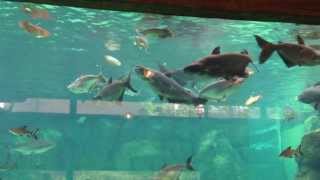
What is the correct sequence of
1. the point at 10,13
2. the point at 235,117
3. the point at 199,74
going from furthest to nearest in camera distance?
the point at 235,117, the point at 10,13, the point at 199,74

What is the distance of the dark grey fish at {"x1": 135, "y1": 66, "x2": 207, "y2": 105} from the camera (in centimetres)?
541

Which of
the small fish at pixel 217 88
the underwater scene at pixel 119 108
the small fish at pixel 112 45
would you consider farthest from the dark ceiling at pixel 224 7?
the small fish at pixel 112 45

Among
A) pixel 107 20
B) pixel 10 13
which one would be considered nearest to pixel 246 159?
pixel 107 20

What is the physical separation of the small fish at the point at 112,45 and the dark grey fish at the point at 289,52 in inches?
662

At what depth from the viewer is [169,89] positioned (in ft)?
18.0

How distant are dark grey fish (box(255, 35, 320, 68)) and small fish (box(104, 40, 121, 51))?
55.2ft

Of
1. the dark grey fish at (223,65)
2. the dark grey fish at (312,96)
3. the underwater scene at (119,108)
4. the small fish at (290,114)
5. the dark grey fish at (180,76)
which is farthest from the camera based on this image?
the underwater scene at (119,108)

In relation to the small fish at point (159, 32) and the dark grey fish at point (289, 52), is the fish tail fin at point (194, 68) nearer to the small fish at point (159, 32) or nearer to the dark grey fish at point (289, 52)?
the dark grey fish at point (289, 52)

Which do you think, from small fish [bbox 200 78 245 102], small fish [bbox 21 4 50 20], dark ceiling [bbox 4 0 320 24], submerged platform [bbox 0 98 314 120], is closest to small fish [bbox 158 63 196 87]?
small fish [bbox 200 78 245 102]

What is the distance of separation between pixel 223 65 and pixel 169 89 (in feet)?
3.93

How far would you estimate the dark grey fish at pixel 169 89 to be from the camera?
5.41 m

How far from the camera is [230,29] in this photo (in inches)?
675

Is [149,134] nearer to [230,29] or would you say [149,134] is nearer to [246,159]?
[246,159]

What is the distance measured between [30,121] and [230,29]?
1238cm
